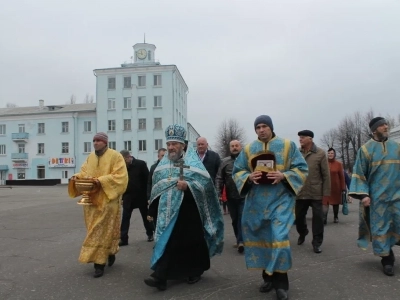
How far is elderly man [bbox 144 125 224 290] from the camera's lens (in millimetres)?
4855

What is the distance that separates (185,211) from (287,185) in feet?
4.29

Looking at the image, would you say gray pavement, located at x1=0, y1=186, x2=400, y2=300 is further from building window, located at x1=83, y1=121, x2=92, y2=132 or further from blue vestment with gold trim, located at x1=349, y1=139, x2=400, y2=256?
building window, located at x1=83, y1=121, x2=92, y2=132

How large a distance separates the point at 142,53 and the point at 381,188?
55.0 meters

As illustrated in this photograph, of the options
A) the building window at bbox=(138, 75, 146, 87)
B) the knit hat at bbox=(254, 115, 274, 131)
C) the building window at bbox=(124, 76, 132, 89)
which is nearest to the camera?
the knit hat at bbox=(254, 115, 274, 131)

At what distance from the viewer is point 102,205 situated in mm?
5617

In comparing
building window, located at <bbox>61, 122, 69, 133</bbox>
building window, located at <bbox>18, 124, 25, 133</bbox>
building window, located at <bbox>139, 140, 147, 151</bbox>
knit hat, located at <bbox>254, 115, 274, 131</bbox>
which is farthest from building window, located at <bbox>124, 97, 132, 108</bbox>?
knit hat, located at <bbox>254, 115, 274, 131</bbox>

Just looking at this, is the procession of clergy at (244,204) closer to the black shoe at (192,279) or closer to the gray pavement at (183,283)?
the black shoe at (192,279)

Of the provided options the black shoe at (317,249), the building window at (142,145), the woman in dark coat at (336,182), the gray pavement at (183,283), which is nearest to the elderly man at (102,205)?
the gray pavement at (183,283)

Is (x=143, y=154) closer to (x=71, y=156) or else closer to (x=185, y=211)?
(x=71, y=156)

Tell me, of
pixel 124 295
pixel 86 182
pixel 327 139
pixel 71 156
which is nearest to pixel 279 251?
pixel 124 295

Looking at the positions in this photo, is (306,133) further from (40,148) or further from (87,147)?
(40,148)

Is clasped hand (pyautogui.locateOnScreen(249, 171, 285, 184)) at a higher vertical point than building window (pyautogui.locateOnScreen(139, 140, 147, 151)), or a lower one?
lower

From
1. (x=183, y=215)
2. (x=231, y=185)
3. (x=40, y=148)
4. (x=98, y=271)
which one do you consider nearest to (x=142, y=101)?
(x=40, y=148)

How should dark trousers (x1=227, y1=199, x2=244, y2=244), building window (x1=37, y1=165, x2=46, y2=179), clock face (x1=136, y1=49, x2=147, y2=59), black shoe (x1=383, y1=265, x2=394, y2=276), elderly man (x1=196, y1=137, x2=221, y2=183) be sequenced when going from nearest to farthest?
black shoe (x1=383, y1=265, x2=394, y2=276) → dark trousers (x1=227, y1=199, x2=244, y2=244) → elderly man (x1=196, y1=137, x2=221, y2=183) → clock face (x1=136, y1=49, x2=147, y2=59) → building window (x1=37, y1=165, x2=46, y2=179)
